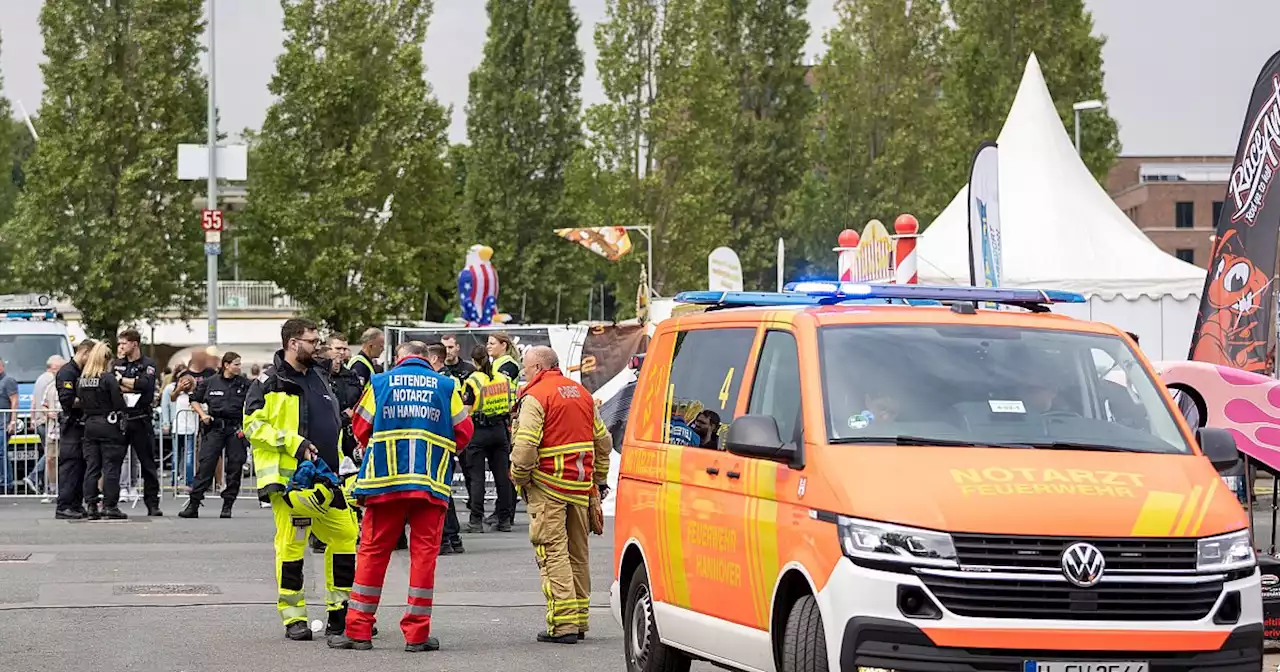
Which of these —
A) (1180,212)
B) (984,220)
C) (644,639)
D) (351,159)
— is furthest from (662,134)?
(1180,212)

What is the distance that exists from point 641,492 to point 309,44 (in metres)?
45.4

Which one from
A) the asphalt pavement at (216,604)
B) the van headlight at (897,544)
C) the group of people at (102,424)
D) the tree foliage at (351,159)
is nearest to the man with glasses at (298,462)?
the asphalt pavement at (216,604)

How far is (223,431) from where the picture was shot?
2116 centimetres

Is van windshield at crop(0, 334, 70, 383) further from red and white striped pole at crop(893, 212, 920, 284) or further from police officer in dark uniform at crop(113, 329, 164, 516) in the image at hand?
red and white striped pole at crop(893, 212, 920, 284)

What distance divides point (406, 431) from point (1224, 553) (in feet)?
16.7

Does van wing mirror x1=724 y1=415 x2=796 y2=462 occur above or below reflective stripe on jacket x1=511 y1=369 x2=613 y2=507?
above

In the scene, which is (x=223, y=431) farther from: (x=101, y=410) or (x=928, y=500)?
(x=928, y=500)

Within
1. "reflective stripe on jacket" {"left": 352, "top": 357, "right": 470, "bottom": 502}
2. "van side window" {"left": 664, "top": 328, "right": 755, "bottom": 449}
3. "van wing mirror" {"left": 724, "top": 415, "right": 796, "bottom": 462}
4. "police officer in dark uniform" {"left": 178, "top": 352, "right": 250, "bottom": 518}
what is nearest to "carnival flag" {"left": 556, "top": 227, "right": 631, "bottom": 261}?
"police officer in dark uniform" {"left": 178, "top": 352, "right": 250, "bottom": 518}

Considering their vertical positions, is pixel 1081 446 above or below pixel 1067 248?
below

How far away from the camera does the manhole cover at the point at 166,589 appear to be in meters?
14.4

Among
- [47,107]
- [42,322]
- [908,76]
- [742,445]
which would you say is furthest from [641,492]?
[908,76]

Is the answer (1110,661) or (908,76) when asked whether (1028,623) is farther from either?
(908,76)

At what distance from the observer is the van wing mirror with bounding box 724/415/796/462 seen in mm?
7809

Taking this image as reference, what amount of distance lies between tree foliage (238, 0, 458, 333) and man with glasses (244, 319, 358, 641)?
41879 millimetres
